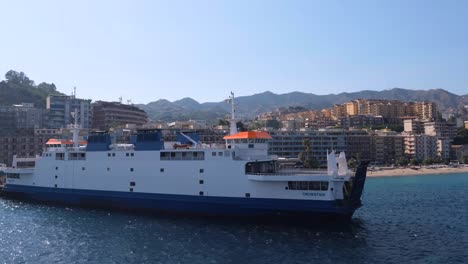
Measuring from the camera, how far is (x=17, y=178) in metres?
40.1

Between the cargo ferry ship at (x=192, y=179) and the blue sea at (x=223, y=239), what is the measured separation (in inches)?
44.9

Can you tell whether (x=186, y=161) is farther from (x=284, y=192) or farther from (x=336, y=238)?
(x=336, y=238)

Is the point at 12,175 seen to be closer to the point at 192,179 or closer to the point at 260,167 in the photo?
the point at 192,179

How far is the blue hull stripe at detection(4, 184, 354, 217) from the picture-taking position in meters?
26.6

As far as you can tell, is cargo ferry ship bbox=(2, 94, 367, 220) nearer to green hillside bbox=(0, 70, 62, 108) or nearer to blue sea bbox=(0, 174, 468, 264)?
blue sea bbox=(0, 174, 468, 264)

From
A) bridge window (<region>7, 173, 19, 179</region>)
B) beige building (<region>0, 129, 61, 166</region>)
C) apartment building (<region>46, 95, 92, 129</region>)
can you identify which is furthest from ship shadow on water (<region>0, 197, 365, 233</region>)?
apartment building (<region>46, 95, 92, 129</region>)

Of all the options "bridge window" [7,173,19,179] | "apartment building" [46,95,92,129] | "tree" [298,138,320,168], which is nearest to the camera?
"bridge window" [7,173,19,179]

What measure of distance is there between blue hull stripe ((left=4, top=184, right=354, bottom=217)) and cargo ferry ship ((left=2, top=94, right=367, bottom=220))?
0.06 metres

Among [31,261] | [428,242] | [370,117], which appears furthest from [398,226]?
[370,117]

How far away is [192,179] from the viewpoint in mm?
30312

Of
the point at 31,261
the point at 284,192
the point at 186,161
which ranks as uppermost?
the point at 186,161

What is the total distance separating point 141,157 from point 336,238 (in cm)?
1622

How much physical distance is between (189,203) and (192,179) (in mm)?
1729

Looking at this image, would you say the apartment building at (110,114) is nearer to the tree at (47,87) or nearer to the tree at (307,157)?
the tree at (307,157)
